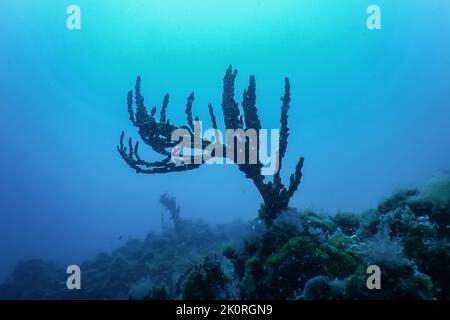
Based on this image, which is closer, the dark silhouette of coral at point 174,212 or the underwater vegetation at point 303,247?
the underwater vegetation at point 303,247

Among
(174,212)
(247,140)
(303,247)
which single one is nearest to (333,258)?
(303,247)

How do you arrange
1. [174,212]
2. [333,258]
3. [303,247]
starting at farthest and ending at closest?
1. [174,212]
2. [333,258]
3. [303,247]

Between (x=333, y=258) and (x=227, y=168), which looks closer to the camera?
(x=333, y=258)

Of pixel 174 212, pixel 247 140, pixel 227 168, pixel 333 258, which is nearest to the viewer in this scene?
pixel 333 258

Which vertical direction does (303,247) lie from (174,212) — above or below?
above

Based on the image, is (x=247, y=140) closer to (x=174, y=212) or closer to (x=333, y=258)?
(x=333, y=258)

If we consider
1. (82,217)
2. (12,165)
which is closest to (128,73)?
(82,217)

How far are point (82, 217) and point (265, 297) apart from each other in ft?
238

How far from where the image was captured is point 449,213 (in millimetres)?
6125

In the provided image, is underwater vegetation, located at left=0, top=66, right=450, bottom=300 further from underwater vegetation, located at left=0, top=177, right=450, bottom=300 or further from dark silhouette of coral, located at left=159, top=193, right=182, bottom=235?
dark silhouette of coral, located at left=159, top=193, right=182, bottom=235

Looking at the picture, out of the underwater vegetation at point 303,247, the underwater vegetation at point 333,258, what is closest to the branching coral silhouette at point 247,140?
the underwater vegetation at point 303,247

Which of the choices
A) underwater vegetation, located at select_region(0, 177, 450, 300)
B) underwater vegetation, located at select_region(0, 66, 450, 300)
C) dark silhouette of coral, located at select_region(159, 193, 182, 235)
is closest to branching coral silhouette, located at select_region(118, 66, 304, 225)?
underwater vegetation, located at select_region(0, 66, 450, 300)

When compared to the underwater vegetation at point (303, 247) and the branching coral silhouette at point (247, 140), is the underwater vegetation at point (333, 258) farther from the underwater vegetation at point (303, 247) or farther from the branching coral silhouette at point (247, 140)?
the branching coral silhouette at point (247, 140)

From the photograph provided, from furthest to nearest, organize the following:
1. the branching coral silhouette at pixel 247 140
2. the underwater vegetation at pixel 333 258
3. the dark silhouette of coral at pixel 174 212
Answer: the dark silhouette of coral at pixel 174 212, the branching coral silhouette at pixel 247 140, the underwater vegetation at pixel 333 258
